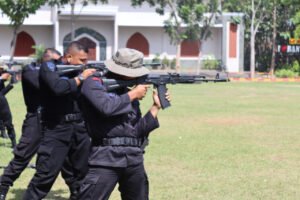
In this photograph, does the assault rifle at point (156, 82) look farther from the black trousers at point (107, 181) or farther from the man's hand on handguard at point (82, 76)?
the man's hand on handguard at point (82, 76)

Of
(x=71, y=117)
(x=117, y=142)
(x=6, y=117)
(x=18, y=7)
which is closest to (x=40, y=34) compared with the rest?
(x=18, y=7)

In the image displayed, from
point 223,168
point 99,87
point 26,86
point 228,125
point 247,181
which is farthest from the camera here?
point 228,125

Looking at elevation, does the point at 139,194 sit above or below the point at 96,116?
below

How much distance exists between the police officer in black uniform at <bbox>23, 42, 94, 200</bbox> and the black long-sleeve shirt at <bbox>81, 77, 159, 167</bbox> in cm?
125

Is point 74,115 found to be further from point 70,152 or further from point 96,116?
point 96,116

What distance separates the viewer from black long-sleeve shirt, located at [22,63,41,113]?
7.02 metres

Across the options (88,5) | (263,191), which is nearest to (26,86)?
(263,191)

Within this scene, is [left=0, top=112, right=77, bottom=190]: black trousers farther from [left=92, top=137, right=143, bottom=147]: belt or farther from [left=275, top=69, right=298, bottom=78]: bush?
[left=275, top=69, right=298, bottom=78]: bush

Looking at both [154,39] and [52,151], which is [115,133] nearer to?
[52,151]

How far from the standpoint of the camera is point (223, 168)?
9688mm

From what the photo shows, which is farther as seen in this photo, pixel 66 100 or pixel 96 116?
pixel 66 100

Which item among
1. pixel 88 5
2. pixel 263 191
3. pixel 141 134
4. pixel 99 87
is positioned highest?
pixel 88 5

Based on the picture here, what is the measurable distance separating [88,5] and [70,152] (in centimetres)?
4312

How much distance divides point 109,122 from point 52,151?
1.69m
